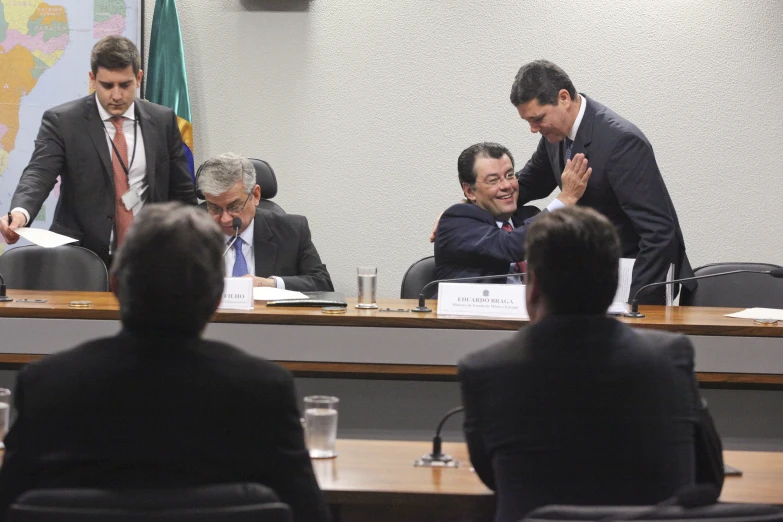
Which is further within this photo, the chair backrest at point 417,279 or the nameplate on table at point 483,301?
the chair backrest at point 417,279

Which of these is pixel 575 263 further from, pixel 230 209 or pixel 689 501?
pixel 230 209

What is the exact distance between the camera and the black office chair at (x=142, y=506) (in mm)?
1149

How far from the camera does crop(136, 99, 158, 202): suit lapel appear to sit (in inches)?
176

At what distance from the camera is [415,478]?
1.66 meters

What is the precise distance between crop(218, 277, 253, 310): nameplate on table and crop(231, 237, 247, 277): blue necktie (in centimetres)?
100

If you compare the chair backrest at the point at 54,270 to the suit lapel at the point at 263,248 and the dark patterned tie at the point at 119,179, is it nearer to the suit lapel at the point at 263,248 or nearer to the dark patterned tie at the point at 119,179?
the dark patterned tie at the point at 119,179

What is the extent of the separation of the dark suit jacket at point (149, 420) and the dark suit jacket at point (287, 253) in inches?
103

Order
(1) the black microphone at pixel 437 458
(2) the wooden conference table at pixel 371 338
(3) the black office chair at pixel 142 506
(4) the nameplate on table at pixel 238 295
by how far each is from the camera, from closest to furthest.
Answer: (3) the black office chair at pixel 142 506, (1) the black microphone at pixel 437 458, (2) the wooden conference table at pixel 371 338, (4) the nameplate on table at pixel 238 295

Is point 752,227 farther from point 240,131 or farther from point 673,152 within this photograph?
point 240,131

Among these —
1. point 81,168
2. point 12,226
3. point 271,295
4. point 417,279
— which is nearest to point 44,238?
point 12,226

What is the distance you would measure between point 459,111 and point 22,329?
116 inches

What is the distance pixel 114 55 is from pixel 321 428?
2.85 meters

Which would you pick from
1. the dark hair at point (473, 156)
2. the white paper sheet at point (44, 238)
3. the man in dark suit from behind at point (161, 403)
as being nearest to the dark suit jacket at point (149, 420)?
the man in dark suit from behind at point (161, 403)

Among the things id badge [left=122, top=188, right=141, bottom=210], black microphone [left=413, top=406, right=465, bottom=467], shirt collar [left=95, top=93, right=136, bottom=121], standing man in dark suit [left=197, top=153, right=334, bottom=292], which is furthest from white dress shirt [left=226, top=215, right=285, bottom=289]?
black microphone [left=413, top=406, right=465, bottom=467]
